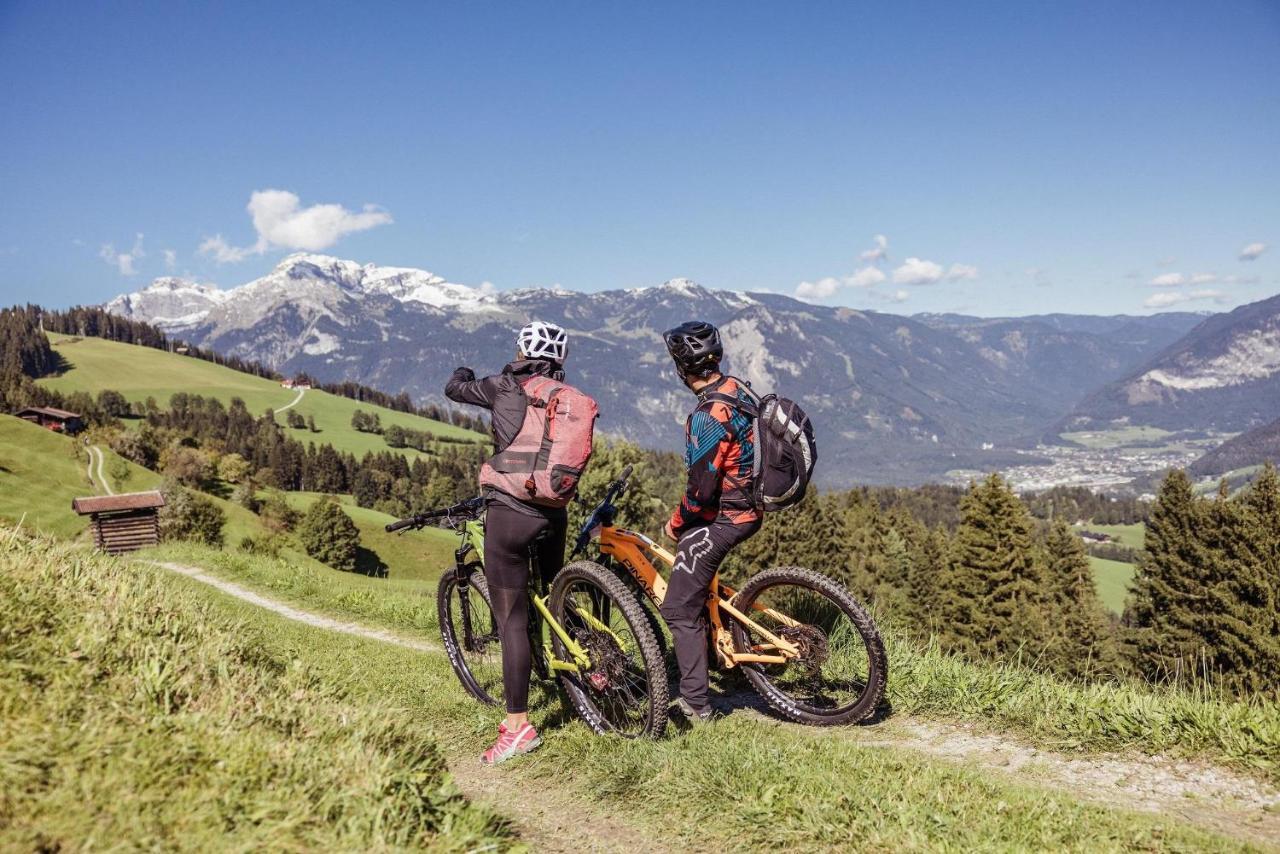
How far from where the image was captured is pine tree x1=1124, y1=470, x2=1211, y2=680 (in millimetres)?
31969

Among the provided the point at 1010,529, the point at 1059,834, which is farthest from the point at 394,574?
the point at 1059,834

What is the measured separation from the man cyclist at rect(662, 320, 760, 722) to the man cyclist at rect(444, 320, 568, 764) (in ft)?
3.57

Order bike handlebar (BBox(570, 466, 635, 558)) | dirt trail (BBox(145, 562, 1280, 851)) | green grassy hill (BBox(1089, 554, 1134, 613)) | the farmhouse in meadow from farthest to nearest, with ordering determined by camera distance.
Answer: the farmhouse in meadow, green grassy hill (BBox(1089, 554, 1134, 613)), bike handlebar (BBox(570, 466, 635, 558)), dirt trail (BBox(145, 562, 1280, 851))

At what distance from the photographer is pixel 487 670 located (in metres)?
7.71

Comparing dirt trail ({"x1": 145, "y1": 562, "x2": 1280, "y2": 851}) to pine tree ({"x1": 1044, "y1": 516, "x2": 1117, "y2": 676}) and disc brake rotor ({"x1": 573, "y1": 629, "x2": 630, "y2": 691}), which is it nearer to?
disc brake rotor ({"x1": 573, "y1": 629, "x2": 630, "y2": 691})

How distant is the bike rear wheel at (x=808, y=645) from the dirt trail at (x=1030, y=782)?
0.75ft

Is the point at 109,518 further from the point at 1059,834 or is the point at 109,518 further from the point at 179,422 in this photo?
the point at 179,422

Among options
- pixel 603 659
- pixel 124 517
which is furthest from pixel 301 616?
pixel 124 517

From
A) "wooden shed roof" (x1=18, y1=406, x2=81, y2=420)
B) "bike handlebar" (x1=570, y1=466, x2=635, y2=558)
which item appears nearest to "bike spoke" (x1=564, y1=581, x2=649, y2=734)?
"bike handlebar" (x1=570, y1=466, x2=635, y2=558)

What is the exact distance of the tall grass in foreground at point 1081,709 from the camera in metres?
4.86

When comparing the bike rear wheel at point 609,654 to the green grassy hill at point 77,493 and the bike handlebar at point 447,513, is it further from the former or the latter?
the green grassy hill at point 77,493

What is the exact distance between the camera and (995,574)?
Result: 38.2 metres

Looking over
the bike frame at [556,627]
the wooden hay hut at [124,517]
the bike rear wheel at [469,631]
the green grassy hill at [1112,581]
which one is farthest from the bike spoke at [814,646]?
the green grassy hill at [1112,581]

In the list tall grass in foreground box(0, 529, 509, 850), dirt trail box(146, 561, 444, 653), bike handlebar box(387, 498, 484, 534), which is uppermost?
bike handlebar box(387, 498, 484, 534)
